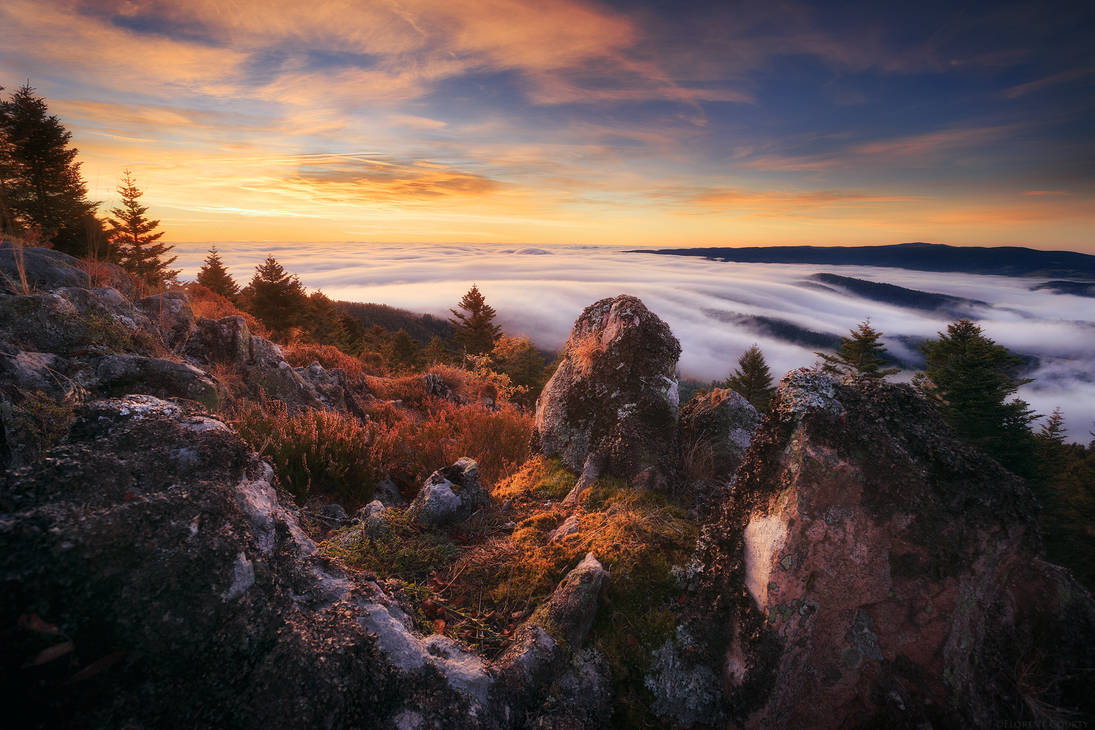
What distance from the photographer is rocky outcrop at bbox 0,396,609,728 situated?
1620 millimetres

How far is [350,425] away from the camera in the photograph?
6957mm

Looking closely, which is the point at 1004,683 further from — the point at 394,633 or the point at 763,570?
the point at 394,633

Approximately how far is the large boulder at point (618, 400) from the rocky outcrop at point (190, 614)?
2886 mm

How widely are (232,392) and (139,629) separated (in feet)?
24.5

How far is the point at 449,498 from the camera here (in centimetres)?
484

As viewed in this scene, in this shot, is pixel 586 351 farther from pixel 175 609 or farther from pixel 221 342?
pixel 221 342

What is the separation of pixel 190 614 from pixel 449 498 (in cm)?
303

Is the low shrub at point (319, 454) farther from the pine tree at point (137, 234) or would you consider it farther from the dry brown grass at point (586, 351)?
the pine tree at point (137, 234)

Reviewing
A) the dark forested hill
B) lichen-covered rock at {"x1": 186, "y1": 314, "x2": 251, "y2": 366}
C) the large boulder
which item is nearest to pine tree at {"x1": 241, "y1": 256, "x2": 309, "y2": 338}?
lichen-covered rock at {"x1": 186, "y1": 314, "x2": 251, "y2": 366}

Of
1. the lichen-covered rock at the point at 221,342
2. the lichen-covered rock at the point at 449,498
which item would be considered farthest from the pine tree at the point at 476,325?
the lichen-covered rock at the point at 449,498

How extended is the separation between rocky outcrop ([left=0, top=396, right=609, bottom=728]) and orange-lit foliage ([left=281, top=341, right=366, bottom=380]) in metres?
10.8

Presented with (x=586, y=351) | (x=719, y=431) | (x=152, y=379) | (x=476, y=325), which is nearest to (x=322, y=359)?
(x=152, y=379)

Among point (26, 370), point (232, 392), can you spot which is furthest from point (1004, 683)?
point (232, 392)

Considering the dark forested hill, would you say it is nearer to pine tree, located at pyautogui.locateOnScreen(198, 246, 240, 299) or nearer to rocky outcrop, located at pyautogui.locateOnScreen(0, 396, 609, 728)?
pine tree, located at pyautogui.locateOnScreen(198, 246, 240, 299)
